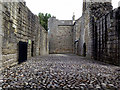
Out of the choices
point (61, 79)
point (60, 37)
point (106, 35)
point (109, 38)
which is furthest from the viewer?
point (60, 37)

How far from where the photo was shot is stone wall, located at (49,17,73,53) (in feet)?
77.1

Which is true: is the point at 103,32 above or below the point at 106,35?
above

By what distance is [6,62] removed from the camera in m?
4.35

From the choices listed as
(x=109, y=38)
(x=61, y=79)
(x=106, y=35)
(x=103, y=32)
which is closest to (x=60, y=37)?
(x=103, y=32)

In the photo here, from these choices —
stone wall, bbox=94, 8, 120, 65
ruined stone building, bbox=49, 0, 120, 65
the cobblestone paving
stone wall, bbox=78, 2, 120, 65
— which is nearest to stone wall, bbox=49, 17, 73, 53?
ruined stone building, bbox=49, 0, 120, 65

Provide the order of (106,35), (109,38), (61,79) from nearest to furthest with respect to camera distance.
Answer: (61,79), (109,38), (106,35)

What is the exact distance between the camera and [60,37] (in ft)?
78.5

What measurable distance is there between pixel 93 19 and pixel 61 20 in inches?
650

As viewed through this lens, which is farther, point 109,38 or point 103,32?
point 103,32

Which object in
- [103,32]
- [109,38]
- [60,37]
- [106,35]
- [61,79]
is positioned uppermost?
[60,37]

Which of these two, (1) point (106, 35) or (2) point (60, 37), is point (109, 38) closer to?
(1) point (106, 35)

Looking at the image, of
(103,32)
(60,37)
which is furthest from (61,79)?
(60,37)

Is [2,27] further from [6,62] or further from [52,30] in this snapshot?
[52,30]

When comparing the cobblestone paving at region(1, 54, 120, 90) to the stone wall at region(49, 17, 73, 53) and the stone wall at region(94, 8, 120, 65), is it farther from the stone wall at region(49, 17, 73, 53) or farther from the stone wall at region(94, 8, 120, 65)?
the stone wall at region(49, 17, 73, 53)
